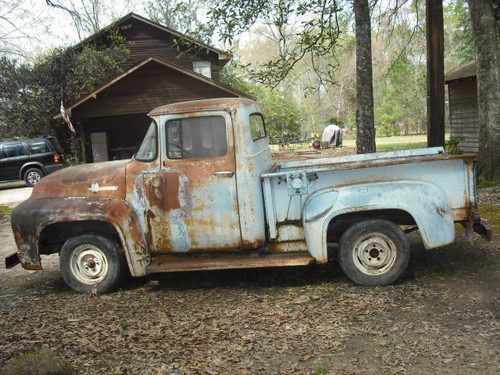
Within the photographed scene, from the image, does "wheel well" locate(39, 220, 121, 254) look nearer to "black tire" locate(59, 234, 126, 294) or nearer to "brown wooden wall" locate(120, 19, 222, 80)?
"black tire" locate(59, 234, 126, 294)

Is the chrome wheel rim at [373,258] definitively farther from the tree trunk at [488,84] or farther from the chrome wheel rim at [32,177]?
the chrome wheel rim at [32,177]

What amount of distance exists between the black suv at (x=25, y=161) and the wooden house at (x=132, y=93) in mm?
1596

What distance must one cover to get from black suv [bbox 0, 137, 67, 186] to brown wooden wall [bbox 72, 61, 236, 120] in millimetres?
2014

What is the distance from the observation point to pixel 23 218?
5.71 meters

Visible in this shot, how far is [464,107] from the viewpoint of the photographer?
760 inches

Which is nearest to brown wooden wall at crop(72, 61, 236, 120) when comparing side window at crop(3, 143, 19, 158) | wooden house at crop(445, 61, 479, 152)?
side window at crop(3, 143, 19, 158)

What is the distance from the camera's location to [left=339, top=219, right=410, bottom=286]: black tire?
520 cm

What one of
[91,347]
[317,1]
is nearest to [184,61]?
[317,1]

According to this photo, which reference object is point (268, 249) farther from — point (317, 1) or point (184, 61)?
point (184, 61)

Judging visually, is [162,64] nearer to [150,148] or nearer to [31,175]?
[31,175]

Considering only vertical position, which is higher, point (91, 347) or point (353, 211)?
point (353, 211)

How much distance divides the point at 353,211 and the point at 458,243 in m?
2.27

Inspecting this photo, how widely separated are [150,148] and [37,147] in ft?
53.4

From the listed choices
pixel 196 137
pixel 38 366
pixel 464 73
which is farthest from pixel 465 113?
pixel 38 366
